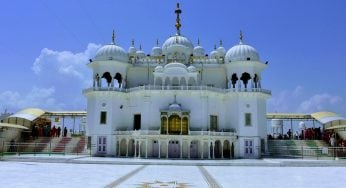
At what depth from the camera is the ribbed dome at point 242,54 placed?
43281 mm

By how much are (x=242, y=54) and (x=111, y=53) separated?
1568 cm

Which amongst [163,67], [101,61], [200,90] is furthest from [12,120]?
[200,90]

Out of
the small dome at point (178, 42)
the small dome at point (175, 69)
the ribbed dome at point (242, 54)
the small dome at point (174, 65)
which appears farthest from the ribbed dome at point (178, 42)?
the ribbed dome at point (242, 54)

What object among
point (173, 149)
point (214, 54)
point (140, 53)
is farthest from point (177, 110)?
point (140, 53)

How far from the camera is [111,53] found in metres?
44.6

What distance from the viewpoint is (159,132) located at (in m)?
39.6

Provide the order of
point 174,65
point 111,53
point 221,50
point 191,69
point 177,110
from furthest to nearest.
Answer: point 221,50 < point 111,53 < point 191,69 < point 174,65 < point 177,110

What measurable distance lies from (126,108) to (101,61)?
6.45 meters

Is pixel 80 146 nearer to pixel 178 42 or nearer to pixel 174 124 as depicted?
pixel 174 124

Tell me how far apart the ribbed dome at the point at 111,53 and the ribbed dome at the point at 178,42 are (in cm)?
628

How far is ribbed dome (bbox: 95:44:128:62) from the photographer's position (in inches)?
1753

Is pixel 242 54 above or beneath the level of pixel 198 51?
beneath

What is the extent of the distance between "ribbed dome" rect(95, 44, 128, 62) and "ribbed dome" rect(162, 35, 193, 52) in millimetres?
6279

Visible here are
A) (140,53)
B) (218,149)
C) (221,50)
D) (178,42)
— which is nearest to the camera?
(218,149)
